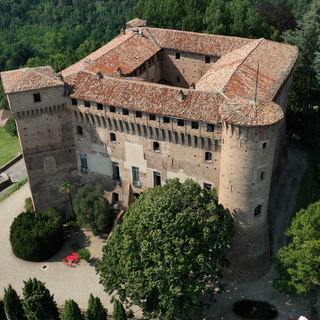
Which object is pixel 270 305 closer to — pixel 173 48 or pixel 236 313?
pixel 236 313

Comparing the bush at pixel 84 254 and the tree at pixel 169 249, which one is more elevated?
the tree at pixel 169 249

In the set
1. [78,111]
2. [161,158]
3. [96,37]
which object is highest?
[78,111]

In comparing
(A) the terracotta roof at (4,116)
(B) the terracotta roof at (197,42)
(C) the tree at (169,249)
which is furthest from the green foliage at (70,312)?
(A) the terracotta roof at (4,116)

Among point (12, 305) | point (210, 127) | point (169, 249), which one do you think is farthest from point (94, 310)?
point (210, 127)

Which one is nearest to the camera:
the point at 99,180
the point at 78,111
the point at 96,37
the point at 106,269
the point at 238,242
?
the point at 106,269

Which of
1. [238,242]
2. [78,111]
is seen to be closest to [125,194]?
[78,111]

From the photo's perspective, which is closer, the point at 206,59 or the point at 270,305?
the point at 270,305

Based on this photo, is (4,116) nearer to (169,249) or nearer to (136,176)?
(136,176)

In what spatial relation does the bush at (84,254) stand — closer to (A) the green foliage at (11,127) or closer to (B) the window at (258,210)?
(B) the window at (258,210)
